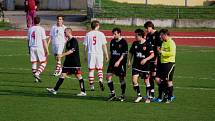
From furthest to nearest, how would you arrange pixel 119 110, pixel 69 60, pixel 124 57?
pixel 69 60 → pixel 124 57 → pixel 119 110

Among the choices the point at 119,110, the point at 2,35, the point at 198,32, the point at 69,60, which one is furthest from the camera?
the point at 198,32

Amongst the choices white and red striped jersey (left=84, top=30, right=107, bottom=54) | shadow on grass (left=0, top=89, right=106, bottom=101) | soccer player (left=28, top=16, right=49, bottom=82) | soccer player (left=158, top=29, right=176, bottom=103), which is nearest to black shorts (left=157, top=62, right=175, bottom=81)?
soccer player (left=158, top=29, right=176, bottom=103)

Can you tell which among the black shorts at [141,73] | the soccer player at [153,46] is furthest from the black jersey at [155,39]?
the black shorts at [141,73]

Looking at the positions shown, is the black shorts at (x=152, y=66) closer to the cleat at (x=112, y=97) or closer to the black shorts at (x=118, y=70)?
the black shorts at (x=118, y=70)

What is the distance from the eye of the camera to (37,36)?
2294 centimetres

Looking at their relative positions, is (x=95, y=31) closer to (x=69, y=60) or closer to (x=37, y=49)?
(x=69, y=60)

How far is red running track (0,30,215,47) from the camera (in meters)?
41.7

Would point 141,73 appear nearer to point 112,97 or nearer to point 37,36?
point 112,97

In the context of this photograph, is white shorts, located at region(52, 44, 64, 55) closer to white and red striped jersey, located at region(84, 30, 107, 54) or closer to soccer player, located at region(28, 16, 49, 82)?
soccer player, located at region(28, 16, 49, 82)

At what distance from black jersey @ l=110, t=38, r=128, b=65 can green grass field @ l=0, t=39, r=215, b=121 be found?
1.14 meters

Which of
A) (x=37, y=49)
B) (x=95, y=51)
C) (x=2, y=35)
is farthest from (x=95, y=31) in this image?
(x=2, y=35)

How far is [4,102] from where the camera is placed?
58.1ft

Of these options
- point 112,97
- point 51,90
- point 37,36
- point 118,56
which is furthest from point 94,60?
point 37,36

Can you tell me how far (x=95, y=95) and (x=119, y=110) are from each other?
2.91m
